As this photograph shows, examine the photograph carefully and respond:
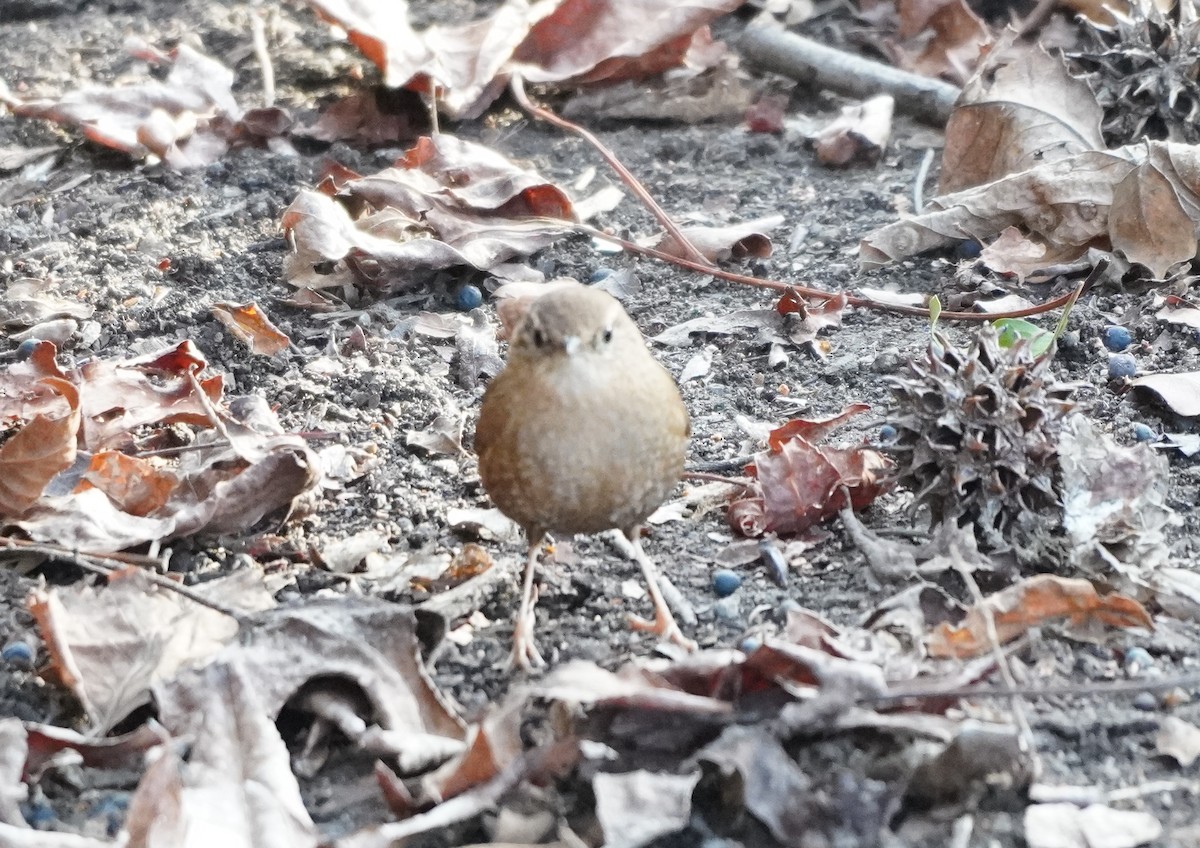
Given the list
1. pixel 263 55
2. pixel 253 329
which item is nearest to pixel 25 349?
pixel 253 329

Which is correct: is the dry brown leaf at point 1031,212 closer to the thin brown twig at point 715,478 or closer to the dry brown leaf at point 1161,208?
the dry brown leaf at point 1161,208

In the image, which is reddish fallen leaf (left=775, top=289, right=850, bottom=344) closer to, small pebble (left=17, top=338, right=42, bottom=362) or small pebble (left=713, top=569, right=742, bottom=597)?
small pebble (left=713, top=569, right=742, bottom=597)

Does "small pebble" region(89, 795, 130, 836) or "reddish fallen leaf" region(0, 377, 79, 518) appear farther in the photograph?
"reddish fallen leaf" region(0, 377, 79, 518)

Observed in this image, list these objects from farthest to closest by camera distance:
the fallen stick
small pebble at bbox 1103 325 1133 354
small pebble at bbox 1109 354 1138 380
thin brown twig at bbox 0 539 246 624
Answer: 1. the fallen stick
2. small pebble at bbox 1103 325 1133 354
3. small pebble at bbox 1109 354 1138 380
4. thin brown twig at bbox 0 539 246 624

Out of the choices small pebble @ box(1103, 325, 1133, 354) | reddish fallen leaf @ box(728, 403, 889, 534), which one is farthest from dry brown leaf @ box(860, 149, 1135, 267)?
reddish fallen leaf @ box(728, 403, 889, 534)

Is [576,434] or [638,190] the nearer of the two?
[576,434]

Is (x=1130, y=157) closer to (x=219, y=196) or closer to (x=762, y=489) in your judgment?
(x=762, y=489)

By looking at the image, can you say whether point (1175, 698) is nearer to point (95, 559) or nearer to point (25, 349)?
point (95, 559)
